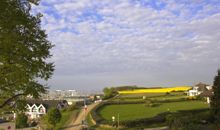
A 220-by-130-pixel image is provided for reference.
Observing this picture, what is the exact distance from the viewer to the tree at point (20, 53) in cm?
2148

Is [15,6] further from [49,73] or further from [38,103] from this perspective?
[38,103]

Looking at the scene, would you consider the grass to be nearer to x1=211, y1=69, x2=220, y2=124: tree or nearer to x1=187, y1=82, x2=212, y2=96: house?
x1=187, y1=82, x2=212, y2=96: house

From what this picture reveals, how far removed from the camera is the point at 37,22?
2422 cm

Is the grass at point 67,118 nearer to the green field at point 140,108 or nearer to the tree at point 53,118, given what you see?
the tree at point 53,118

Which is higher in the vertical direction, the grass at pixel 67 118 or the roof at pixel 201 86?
the roof at pixel 201 86

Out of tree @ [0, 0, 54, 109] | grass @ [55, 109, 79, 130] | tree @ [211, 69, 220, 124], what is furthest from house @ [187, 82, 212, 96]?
tree @ [0, 0, 54, 109]

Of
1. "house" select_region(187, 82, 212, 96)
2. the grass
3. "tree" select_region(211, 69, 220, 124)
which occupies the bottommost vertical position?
the grass

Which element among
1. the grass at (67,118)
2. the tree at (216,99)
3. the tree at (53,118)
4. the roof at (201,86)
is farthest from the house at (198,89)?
the tree at (216,99)

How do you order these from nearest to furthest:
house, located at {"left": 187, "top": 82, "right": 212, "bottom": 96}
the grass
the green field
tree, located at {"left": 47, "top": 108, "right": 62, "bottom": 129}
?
tree, located at {"left": 47, "top": 108, "right": 62, "bottom": 129} < the green field < the grass < house, located at {"left": 187, "top": 82, "right": 212, "bottom": 96}

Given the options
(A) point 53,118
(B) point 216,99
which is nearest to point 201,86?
(A) point 53,118

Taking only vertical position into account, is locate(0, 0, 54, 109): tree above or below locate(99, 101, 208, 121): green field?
above

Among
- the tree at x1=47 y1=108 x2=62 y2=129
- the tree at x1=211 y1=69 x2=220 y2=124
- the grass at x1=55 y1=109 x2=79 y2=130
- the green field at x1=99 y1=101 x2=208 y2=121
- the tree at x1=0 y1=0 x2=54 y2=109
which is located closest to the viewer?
the tree at x1=0 y1=0 x2=54 y2=109

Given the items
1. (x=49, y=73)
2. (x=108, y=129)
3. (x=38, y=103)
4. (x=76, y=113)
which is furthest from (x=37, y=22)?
(x=38, y=103)

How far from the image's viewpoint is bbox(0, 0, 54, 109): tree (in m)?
21.5
